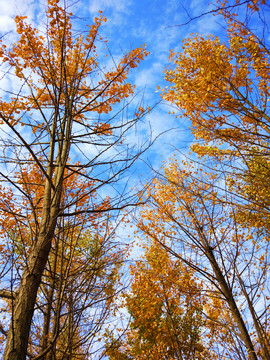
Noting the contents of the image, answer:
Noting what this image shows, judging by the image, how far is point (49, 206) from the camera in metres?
2.68

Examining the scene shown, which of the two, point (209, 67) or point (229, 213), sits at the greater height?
point (209, 67)

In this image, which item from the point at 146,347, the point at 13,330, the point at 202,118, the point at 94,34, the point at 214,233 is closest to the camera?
the point at 13,330

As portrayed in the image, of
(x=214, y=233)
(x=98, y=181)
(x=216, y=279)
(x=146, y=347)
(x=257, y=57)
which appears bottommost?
(x=146, y=347)

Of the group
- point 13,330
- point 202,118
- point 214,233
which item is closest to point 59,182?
point 13,330

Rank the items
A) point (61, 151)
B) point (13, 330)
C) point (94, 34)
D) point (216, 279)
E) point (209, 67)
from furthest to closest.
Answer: point (209, 67) < point (216, 279) < point (94, 34) < point (61, 151) < point (13, 330)

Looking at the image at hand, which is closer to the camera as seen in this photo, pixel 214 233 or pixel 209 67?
pixel 214 233

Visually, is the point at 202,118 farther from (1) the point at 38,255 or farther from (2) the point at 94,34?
(1) the point at 38,255

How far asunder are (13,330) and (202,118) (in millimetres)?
5005

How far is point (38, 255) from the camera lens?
2.27 meters

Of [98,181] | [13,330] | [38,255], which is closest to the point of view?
[13,330]

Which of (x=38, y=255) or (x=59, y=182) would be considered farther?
(x=59, y=182)

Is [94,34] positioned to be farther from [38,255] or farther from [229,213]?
[229,213]

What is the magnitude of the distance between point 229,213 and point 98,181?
2.54m

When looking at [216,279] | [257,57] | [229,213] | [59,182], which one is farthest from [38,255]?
[257,57]
